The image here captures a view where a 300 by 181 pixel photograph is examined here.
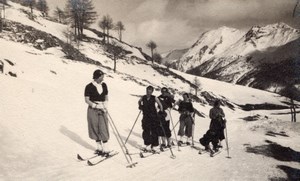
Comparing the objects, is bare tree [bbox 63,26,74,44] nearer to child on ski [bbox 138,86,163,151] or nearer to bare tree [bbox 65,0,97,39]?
bare tree [bbox 65,0,97,39]

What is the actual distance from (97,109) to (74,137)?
3.31 metres

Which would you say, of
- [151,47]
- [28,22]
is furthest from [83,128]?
[151,47]

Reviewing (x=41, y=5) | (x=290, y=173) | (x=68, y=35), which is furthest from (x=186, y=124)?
(x=41, y=5)

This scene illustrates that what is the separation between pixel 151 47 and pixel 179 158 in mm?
111807

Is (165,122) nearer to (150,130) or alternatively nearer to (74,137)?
(150,130)

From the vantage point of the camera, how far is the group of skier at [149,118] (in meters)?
9.28

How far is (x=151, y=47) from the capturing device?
12056 cm

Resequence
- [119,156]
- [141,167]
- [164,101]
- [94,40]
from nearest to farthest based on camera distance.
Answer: [141,167] → [119,156] → [164,101] → [94,40]

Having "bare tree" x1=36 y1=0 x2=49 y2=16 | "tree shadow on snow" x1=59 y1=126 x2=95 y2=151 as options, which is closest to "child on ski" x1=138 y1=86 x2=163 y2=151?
"tree shadow on snow" x1=59 y1=126 x2=95 y2=151

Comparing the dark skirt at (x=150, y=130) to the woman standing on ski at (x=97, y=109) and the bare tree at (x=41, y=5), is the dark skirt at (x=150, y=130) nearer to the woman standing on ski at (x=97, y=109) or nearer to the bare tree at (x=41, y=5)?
the woman standing on ski at (x=97, y=109)

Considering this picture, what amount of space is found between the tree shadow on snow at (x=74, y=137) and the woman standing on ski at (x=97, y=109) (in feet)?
6.15

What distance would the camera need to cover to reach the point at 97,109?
9.36 m

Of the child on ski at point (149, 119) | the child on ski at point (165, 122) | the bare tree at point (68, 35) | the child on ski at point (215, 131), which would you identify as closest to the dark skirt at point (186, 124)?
the child on ski at point (215, 131)

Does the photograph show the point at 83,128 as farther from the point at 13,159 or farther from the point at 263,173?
the point at 263,173
